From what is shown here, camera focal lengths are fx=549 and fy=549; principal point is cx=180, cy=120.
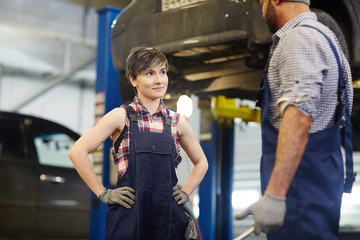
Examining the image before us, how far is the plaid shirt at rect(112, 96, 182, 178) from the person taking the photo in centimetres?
179

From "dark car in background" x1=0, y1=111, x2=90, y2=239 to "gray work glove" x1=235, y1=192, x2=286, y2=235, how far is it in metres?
3.13

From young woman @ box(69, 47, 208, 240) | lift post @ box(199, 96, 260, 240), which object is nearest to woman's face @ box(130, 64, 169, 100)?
young woman @ box(69, 47, 208, 240)

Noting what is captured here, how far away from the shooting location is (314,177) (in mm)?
1547

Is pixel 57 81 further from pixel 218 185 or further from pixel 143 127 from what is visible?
pixel 143 127

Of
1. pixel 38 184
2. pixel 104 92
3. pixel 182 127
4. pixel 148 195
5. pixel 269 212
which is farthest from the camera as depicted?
pixel 38 184

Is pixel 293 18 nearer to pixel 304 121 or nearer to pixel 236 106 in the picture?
pixel 304 121

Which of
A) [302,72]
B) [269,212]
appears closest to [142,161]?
[269,212]

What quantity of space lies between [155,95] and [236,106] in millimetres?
2643

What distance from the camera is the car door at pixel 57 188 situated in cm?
439

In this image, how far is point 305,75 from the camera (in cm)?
150

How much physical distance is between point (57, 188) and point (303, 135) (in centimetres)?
336

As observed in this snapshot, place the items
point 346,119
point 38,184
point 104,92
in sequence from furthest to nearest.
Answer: point 38,184 → point 104,92 → point 346,119

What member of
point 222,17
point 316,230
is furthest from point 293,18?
point 222,17

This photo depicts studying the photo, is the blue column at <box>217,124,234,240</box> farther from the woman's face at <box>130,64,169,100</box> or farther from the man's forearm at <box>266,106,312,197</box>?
the man's forearm at <box>266,106,312,197</box>
